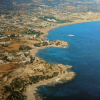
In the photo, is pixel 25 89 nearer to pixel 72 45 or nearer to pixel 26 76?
pixel 26 76

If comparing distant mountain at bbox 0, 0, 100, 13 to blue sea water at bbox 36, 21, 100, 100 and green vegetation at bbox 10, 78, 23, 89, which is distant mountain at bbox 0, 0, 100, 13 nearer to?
blue sea water at bbox 36, 21, 100, 100

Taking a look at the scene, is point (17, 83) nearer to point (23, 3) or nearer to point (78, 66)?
point (78, 66)

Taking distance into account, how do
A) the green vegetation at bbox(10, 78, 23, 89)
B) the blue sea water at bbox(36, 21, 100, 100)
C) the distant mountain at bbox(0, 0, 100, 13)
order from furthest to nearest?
the distant mountain at bbox(0, 0, 100, 13)
the green vegetation at bbox(10, 78, 23, 89)
the blue sea water at bbox(36, 21, 100, 100)

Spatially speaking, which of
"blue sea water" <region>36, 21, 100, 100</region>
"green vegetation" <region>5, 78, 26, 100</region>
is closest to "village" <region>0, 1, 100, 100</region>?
"green vegetation" <region>5, 78, 26, 100</region>

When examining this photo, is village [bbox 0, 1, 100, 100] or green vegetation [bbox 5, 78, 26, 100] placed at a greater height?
village [bbox 0, 1, 100, 100]

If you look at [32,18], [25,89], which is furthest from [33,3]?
[25,89]

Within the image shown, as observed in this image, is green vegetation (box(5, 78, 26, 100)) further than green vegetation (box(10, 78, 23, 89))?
No

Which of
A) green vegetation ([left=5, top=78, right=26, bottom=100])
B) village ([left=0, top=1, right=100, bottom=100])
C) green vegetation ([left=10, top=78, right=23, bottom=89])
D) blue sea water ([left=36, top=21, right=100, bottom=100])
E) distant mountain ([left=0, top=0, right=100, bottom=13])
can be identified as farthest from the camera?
distant mountain ([left=0, top=0, right=100, bottom=13])

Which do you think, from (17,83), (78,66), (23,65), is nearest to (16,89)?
(17,83)

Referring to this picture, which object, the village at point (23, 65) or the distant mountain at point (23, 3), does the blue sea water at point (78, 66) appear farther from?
the distant mountain at point (23, 3)
